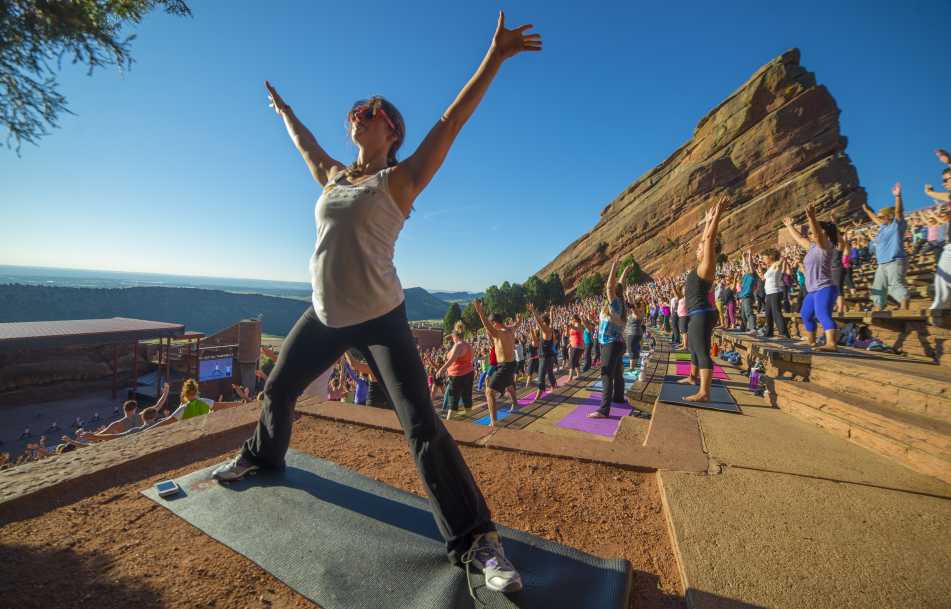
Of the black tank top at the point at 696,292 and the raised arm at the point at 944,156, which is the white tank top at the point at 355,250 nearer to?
the black tank top at the point at 696,292

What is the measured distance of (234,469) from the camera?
223 centimetres

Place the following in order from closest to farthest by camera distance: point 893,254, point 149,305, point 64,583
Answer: point 64,583, point 893,254, point 149,305

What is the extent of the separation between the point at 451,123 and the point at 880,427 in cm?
389

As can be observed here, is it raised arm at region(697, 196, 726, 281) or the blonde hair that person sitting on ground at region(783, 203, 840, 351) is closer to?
raised arm at region(697, 196, 726, 281)

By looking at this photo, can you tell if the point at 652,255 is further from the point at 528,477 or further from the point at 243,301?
the point at 243,301

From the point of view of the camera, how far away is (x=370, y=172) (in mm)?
1843

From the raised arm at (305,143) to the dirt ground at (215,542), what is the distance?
1976mm

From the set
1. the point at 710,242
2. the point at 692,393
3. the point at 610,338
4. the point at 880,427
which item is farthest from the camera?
the point at 610,338

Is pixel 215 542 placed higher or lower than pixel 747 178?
lower

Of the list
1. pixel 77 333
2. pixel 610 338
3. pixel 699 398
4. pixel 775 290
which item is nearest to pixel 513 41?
pixel 699 398

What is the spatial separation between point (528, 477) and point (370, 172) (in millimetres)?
2174

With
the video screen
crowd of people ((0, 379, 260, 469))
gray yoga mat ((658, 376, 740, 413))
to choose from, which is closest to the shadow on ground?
crowd of people ((0, 379, 260, 469))

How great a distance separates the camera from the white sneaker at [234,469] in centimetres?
220

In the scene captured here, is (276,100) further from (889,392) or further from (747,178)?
(747,178)
